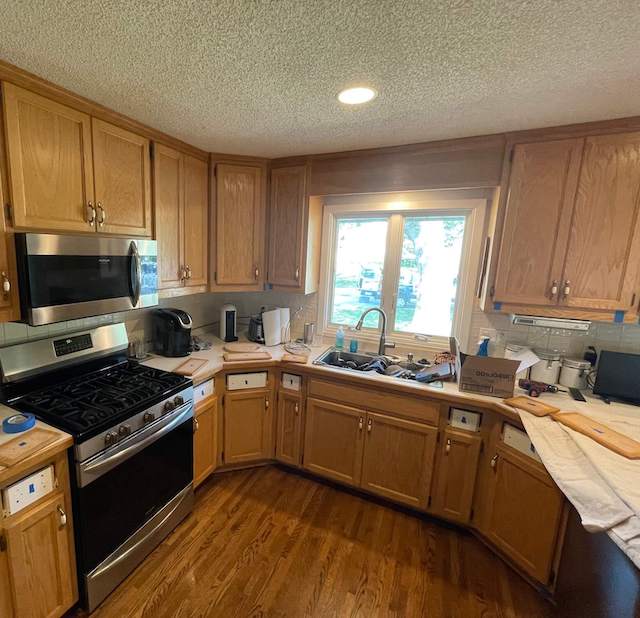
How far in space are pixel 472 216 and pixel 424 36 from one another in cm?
135

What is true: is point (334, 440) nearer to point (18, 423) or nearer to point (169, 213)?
point (18, 423)

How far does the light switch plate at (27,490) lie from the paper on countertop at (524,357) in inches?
84.5

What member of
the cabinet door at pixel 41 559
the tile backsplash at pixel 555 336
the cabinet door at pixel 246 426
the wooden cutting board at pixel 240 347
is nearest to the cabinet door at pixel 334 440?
the cabinet door at pixel 246 426

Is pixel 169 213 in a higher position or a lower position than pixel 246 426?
higher

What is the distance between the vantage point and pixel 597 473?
3.84 feet

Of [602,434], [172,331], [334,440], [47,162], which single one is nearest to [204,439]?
[172,331]

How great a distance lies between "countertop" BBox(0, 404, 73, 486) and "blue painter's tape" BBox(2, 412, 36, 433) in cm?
1

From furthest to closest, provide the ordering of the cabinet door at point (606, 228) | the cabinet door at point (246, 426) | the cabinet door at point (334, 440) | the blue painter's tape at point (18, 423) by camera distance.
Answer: the cabinet door at point (246, 426)
the cabinet door at point (334, 440)
the cabinet door at point (606, 228)
the blue painter's tape at point (18, 423)

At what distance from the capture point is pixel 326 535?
1.85 metres

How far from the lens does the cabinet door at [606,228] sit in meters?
1.58

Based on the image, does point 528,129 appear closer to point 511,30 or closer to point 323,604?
point 511,30

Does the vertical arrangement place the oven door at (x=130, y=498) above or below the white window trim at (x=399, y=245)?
below

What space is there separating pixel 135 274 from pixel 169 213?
51cm

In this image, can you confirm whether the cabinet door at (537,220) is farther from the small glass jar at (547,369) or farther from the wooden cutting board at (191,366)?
the wooden cutting board at (191,366)
